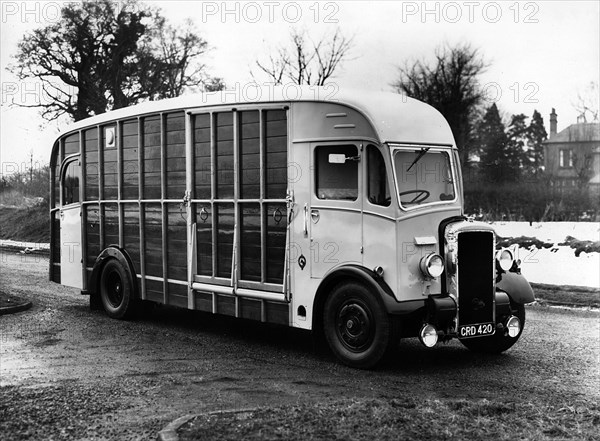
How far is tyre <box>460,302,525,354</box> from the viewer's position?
1002 cm

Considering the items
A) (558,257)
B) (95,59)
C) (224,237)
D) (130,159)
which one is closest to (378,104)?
(224,237)

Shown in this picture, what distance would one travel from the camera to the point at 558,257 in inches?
775

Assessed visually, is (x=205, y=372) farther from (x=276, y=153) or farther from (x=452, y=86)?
(x=452, y=86)

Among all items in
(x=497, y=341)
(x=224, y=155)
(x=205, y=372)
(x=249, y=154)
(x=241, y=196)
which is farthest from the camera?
(x=224, y=155)

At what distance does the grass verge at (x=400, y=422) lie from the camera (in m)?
6.16

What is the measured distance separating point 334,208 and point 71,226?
635cm

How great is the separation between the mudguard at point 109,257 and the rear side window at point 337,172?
4213 millimetres

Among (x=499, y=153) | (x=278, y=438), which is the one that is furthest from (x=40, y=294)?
(x=499, y=153)

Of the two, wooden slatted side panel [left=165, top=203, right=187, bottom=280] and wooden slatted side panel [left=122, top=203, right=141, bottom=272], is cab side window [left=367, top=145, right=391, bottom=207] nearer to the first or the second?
wooden slatted side panel [left=165, top=203, right=187, bottom=280]

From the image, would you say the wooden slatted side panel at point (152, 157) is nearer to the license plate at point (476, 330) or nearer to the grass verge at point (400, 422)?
the license plate at point (476, 330)

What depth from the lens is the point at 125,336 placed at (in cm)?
1129

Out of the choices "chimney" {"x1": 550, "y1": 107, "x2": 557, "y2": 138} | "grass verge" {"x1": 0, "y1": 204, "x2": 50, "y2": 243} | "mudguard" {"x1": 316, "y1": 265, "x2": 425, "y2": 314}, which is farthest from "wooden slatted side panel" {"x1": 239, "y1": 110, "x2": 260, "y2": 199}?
"chimney" {"x1": 550, "y1": 107, "x2": 557, "y2": 138}

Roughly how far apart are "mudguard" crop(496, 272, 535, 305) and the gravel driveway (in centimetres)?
71

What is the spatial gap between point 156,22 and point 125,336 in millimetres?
30100
